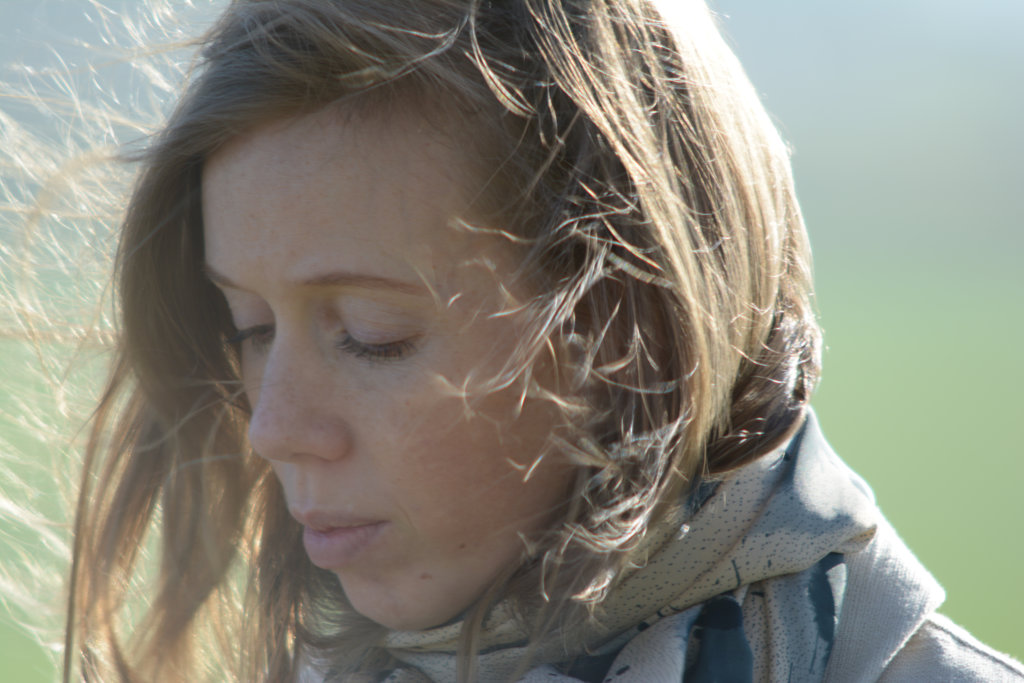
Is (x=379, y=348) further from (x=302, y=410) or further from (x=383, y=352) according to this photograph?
(x=302, y=410)

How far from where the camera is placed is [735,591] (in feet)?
3.43

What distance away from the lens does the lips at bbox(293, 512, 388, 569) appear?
101cm

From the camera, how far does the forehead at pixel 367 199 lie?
2.98 feet

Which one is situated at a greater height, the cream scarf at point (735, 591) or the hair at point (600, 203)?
the hair at point (600, 203)

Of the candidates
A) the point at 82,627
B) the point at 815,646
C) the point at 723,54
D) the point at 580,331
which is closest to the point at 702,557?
the point at 815,646

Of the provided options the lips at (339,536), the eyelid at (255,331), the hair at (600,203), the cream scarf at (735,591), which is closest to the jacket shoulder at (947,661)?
the cream scarf at (735,591)

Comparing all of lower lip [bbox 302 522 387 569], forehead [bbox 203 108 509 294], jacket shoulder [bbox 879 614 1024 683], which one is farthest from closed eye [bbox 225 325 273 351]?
jacket shoulder [bbox 879 614 1024 683]

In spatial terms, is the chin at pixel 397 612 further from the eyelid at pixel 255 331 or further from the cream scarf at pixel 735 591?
the eyelid at pixel 255 331

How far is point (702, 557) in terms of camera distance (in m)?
1.01

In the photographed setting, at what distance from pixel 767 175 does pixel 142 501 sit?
101 centimetres

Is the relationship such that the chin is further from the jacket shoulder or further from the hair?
the jacket shoulder

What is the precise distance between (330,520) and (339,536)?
Result: 23 millimetres

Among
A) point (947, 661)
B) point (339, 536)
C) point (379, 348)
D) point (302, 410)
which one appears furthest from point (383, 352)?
point (947, 661)

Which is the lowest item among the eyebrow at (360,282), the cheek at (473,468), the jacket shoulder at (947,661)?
the jacket shoulder at (947,661)
